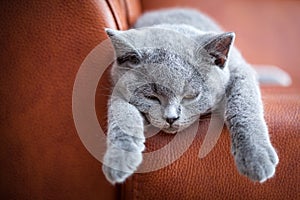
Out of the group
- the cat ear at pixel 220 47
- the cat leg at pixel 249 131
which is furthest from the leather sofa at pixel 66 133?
the cat ear at pixel 220 47

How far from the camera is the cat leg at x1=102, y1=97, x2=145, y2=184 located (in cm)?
75

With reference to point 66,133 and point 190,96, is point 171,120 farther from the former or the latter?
point 66,133

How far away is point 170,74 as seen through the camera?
87cm

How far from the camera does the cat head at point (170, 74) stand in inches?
34.2

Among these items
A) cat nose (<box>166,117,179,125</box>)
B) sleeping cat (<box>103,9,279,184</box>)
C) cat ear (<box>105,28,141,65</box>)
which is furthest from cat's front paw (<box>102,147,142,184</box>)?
cat ear (<box>105,28,141,65</box>)

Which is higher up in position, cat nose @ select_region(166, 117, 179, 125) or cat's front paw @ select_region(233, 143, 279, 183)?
cat nose @ select_region(166, 117, 179, 125)

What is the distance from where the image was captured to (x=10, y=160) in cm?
95

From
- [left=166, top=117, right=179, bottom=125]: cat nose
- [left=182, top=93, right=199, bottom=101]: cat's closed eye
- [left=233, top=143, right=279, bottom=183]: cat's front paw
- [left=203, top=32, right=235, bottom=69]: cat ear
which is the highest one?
[left=203, top=32, right=235, bottom=69]: cat ear

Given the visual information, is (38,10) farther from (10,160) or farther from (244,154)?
(244,154)

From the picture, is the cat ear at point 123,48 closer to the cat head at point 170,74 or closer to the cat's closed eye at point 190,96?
the cat head at point 170,74

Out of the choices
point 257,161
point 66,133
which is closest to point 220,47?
point 257,161

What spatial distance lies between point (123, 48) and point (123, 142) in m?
0.21

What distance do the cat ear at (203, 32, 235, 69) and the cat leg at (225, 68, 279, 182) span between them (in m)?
0.07

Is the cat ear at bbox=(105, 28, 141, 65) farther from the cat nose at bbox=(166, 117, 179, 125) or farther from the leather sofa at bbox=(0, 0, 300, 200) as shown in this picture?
the cat nose at bbox=(166, 117, 179, 125)
